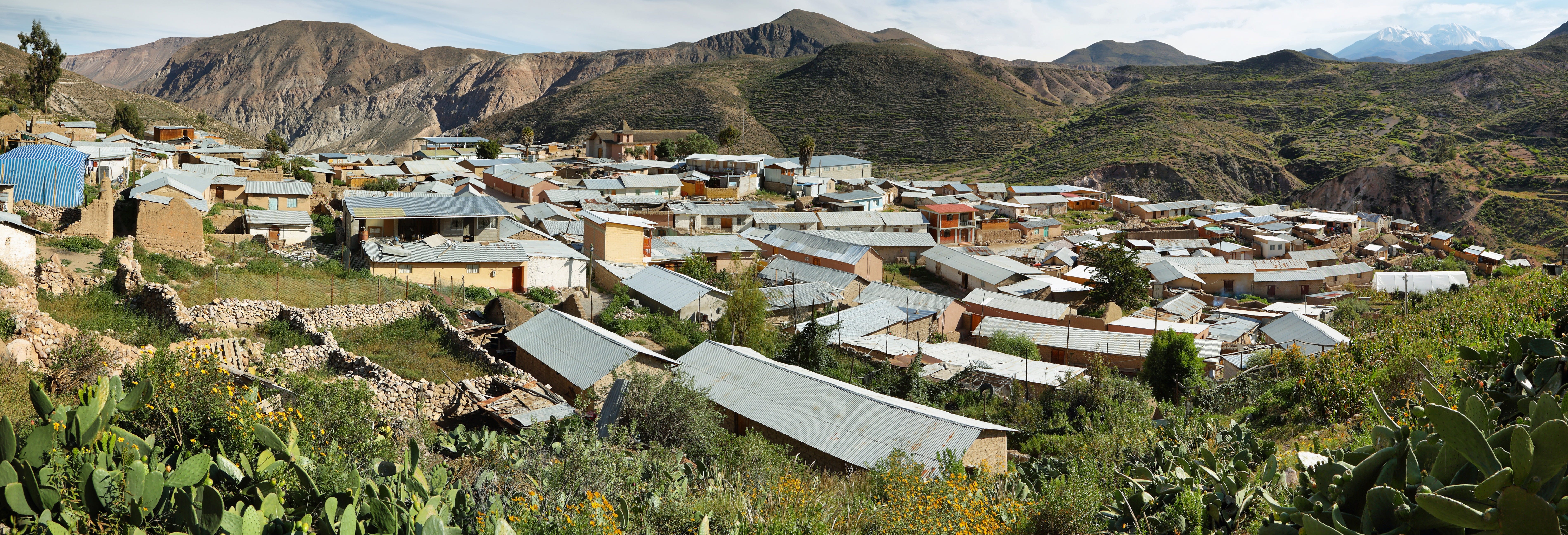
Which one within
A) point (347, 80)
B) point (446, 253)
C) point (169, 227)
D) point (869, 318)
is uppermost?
point (347, 80)

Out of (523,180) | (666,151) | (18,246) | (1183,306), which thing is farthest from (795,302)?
(666,151)

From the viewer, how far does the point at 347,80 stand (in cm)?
17125

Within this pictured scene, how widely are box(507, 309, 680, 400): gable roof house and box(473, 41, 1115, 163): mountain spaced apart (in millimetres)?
57437

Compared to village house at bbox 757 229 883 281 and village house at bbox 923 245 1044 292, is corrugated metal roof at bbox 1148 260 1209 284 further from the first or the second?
village house at bbox 757 229 883 281

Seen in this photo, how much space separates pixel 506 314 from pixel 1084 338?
15329mm

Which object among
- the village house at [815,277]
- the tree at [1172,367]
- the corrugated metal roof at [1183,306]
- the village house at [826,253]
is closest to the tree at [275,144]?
the village house at [826,253]

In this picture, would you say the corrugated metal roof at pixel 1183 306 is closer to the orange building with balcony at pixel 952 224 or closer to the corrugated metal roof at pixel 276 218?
the orange building with balcony at pixel 952 224

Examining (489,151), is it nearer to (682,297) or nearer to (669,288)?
(669,288)

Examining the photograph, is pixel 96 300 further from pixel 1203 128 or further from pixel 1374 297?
pixel 1203 128

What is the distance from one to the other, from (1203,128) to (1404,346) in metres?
79.6

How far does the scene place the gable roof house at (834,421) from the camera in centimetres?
1112

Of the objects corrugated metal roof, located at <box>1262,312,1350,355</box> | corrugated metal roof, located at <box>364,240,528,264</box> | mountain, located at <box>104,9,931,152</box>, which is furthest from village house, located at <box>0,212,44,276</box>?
mountain, located at <box>104,9,931,152</box>

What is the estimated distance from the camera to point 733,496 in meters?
6.92

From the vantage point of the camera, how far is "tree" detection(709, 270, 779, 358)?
18891 mm
